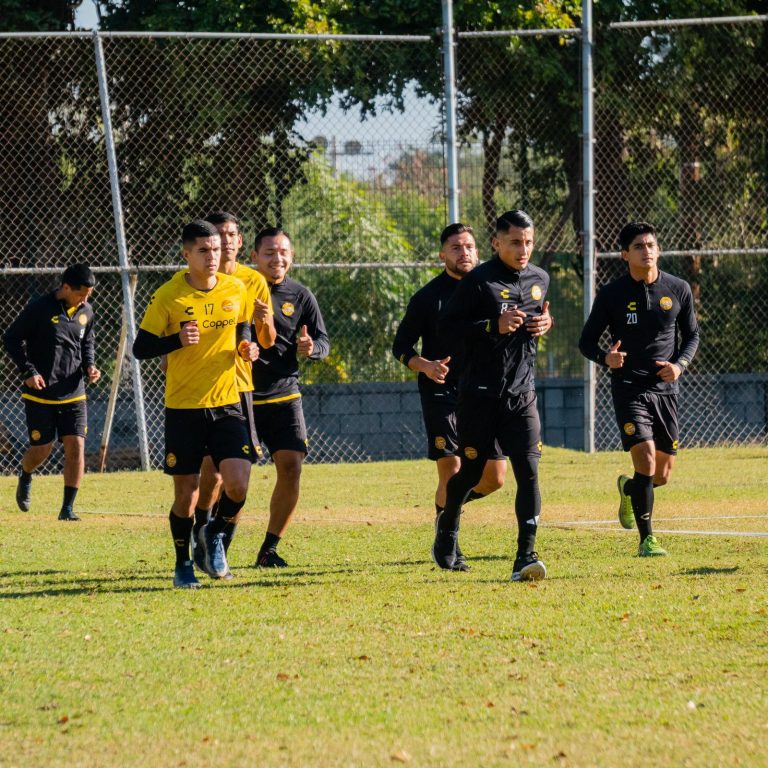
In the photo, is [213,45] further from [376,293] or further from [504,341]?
[504,341]

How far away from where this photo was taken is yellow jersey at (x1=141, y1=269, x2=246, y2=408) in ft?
24.6

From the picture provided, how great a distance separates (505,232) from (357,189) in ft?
29.3

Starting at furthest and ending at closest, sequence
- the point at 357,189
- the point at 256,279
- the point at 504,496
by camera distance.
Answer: the point at 357,189, the point at 504,496, the point at 256,279

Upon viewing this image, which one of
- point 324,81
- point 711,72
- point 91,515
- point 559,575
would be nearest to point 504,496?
point 91,515

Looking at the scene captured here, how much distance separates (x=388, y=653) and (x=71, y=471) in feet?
21.9

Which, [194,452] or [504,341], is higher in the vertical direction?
[504,341]

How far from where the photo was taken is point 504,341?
7.73 m

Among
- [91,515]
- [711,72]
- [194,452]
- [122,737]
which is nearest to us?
[122,737]

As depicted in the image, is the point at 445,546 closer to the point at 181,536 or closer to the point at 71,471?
the point at 181,536

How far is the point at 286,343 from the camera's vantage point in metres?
8.66

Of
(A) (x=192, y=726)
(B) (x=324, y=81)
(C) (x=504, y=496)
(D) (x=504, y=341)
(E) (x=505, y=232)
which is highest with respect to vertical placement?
(B) (x=324, y=81)

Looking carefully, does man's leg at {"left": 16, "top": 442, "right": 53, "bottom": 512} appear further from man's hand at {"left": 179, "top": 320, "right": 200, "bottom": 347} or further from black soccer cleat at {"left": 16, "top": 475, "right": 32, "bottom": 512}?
man's hand at {"left": 179, "top": 320, "right": 200, "bottom": 347}

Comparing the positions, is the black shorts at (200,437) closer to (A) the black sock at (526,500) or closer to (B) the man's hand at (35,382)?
(A) the black sock at (526,500)

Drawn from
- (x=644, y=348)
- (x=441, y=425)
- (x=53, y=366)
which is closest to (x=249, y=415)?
(x=441, y=425)
